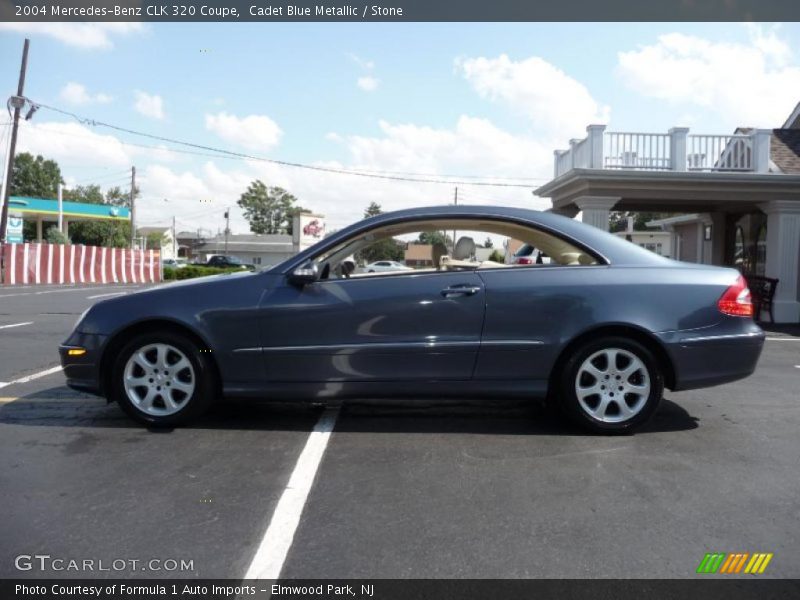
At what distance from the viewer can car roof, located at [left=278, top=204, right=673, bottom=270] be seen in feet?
16.1

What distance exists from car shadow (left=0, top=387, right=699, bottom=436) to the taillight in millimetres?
871

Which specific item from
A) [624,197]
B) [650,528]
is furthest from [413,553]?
[624,197]

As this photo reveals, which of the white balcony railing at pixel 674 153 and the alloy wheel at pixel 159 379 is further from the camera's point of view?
the white balcony railing at pixel 674 153

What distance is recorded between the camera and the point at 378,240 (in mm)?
5434

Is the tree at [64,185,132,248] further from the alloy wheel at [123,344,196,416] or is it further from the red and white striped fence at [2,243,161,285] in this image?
the alloy wheel at [123,344,196,416]

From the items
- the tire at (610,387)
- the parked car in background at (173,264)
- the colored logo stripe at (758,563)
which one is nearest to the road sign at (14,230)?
the parked car in background at (173,264)

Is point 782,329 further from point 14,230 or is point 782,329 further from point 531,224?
point 14,230

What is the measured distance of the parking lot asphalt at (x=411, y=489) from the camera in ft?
9.56

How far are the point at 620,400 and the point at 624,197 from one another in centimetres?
1110

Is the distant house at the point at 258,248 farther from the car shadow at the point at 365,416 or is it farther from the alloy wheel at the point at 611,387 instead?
the alloy wheel at the point at 611,387

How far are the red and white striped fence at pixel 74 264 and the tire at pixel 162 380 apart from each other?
27763mm

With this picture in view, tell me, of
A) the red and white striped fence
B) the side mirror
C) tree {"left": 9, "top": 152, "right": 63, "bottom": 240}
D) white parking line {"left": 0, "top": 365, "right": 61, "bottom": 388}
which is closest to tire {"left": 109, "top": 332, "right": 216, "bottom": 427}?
the side mirror
